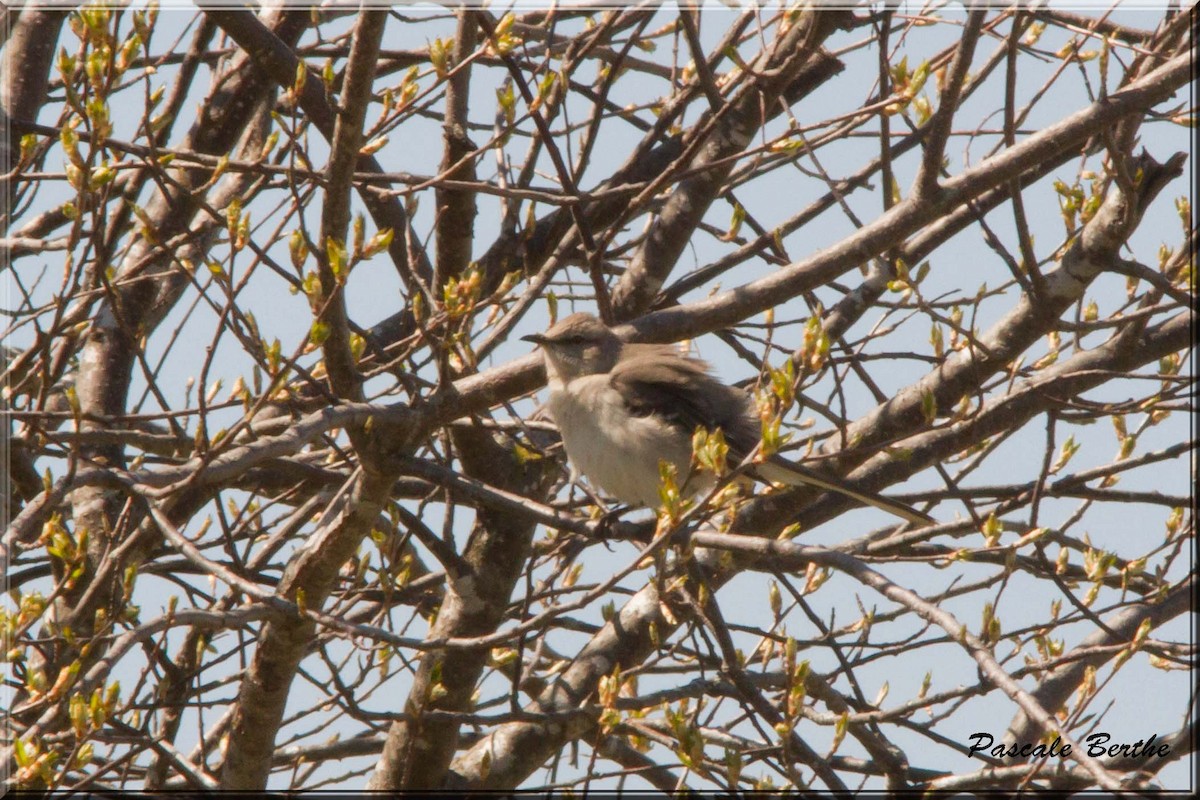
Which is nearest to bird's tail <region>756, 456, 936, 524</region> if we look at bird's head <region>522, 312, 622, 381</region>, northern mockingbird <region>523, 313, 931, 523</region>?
northern mockingbird <region>523, 313, 931, 523</region>

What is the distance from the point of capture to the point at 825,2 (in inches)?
164

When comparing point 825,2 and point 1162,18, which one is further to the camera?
point 1162,18

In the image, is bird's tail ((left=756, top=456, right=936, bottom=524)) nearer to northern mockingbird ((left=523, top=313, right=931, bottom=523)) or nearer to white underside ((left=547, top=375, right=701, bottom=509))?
northern mockingbird ((left=523, top=313, right=931, bottom=523))

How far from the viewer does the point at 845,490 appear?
15.5 ft

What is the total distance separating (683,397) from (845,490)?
131 centimetres

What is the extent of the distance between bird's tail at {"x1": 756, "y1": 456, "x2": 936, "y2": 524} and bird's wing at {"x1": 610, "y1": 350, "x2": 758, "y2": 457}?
2.62 ft

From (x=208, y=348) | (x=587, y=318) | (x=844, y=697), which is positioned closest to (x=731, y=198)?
(x=587, y=318)

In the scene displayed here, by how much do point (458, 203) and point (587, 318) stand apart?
3.80 ft

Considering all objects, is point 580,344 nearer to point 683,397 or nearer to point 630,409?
point 630,409

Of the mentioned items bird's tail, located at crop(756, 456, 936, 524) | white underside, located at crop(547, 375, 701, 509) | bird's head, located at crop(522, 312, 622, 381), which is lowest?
bird's tail, located at crop(756, 456, 936, 524)

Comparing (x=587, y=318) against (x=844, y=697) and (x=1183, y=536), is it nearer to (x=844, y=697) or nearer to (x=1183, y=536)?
(x=844, y=697)

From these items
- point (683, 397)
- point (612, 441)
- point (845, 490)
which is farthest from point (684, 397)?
point (845, 490)

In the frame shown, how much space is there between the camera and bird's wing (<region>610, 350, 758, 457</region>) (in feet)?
18.8

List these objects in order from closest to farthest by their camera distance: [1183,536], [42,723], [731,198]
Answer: [42,723] → [1183,536] → [731,198]
